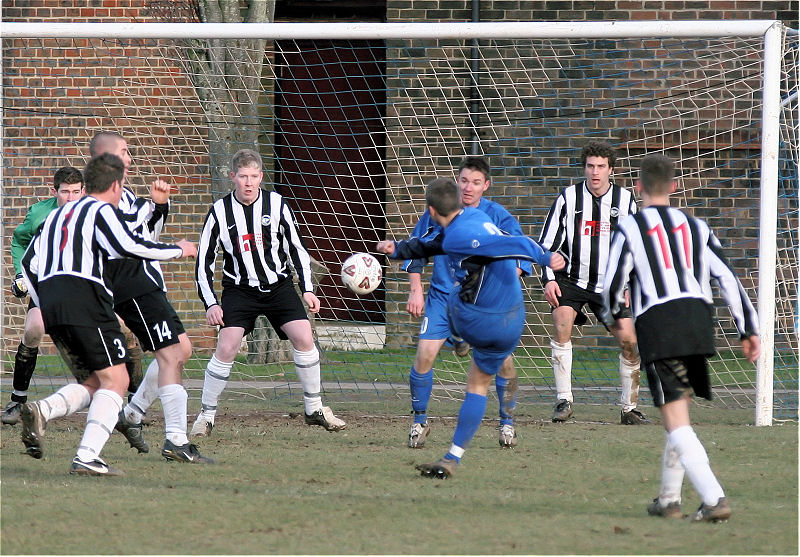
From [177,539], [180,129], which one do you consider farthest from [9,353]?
[177,539]

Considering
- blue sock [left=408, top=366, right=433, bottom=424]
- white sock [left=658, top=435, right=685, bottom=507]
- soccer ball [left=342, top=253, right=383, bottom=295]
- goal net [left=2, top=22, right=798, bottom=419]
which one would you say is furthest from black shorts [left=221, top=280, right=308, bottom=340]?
white sock [left=658, top=435, right=685, bottom=507]

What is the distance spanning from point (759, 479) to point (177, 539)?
3012 millimetres

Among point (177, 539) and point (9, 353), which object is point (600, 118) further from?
point (177, 539)

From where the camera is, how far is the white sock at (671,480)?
457 cm

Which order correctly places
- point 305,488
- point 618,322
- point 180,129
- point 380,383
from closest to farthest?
1. point 305,488
2. point 618,322
3. point 380,383
4. point 180,129

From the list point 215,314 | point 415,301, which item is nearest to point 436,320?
point 415,301

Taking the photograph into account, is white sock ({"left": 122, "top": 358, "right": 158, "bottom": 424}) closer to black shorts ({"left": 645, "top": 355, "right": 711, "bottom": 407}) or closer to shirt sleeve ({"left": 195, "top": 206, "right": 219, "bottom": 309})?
shirt sleeve ({"left": 195, "top": 206, "right": 219, "bottom": 309})

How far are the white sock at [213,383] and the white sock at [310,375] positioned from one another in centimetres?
→ 46

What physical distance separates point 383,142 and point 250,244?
5657mm

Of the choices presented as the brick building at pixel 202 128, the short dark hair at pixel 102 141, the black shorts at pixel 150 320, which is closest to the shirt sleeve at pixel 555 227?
the brick building at pixel 202 128

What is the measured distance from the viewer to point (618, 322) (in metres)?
7.55

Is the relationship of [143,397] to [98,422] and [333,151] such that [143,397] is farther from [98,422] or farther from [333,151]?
[333,151]

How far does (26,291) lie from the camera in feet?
23.5

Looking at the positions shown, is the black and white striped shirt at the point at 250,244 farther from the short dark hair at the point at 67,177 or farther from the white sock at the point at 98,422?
the white sock at the point at 98,422
